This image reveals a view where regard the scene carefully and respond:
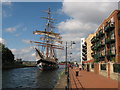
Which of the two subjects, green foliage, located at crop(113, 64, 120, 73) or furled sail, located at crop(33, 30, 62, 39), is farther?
furled sail, located at crop(33, 30, 62, 39)

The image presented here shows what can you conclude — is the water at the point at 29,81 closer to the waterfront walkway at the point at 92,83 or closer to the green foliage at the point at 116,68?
the waterfront walkway at the point at 92,83

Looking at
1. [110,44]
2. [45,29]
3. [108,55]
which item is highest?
[45,29]

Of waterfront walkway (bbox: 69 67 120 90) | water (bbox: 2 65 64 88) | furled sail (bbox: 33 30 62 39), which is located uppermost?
furled sail (bbox: 33 30 62 39)

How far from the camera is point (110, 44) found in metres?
36.1

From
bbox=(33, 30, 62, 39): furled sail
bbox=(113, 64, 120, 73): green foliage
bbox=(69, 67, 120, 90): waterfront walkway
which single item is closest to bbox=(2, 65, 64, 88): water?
bbox=(69, 67, 120, 90): waterfront walkway

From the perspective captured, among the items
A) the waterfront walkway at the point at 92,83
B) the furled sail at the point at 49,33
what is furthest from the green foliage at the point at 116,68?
the furled sail at the point at 49,33

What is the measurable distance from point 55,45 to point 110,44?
59.5 meters

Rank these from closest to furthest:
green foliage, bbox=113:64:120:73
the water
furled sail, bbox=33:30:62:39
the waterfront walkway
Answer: the waterfront walkway → green foliage, bbox=113:64:120:73 → the water → furled sail, bbox=33:30:62:39

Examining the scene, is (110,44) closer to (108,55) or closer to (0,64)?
(108,55)

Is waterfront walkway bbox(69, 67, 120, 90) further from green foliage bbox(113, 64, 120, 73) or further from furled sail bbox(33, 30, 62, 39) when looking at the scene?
furled sail bbox(33, 30, 62, 39)

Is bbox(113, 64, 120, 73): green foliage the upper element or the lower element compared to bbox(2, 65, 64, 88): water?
upper

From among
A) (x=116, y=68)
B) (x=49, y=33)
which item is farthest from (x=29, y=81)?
(x=49, y=33)

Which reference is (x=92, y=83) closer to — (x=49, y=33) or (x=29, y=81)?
(x=29, y=81)

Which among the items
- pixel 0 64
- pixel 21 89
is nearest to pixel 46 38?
pixel 0 64
